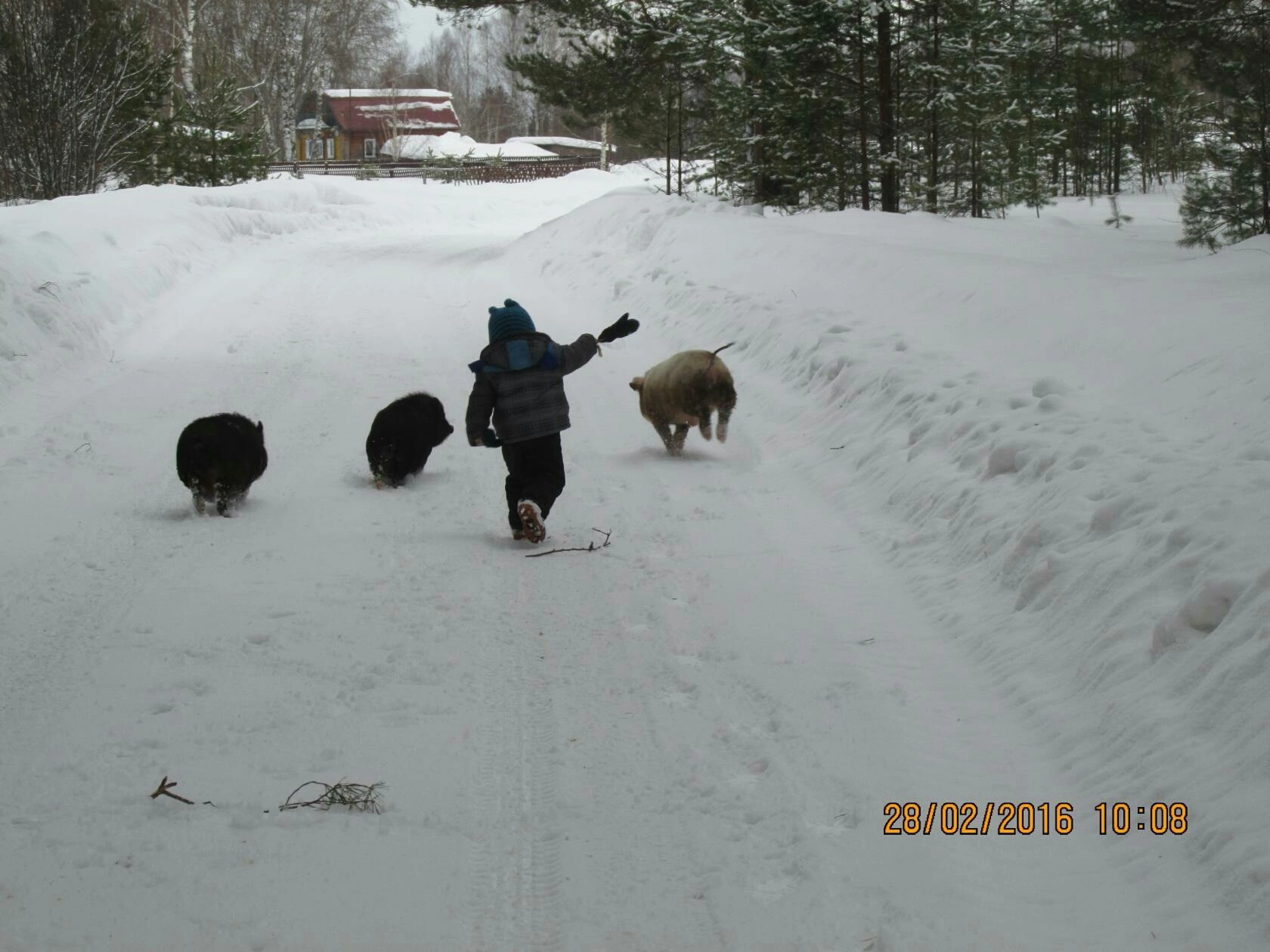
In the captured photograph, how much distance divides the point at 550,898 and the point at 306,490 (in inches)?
202

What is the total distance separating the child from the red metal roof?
7851cm

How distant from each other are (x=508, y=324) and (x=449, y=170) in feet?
161

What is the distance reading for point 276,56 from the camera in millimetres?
52281

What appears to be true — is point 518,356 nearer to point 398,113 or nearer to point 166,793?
point 166,793

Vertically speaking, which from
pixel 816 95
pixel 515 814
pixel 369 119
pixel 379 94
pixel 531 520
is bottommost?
pixel 515 814

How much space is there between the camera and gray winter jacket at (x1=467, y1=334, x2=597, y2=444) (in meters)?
7.18

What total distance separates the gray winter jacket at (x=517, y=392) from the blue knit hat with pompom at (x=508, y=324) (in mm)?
40

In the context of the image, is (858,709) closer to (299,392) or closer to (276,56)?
(299,392)

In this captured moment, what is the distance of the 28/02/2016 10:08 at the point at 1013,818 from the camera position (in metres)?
3.75

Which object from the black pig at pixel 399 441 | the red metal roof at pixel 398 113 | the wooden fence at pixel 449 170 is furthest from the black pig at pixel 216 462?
the red metal roof at pixel 398 113

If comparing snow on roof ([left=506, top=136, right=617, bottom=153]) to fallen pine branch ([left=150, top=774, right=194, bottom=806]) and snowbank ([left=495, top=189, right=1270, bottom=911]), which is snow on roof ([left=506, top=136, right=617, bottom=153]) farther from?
fallen pine branch ([left=150, top=774, right=194, bottom=806])

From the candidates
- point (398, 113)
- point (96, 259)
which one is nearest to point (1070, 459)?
point (96, 259)

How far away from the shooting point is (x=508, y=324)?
7.27 m

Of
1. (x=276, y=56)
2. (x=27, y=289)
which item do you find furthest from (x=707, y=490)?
(x=276, y=56)
